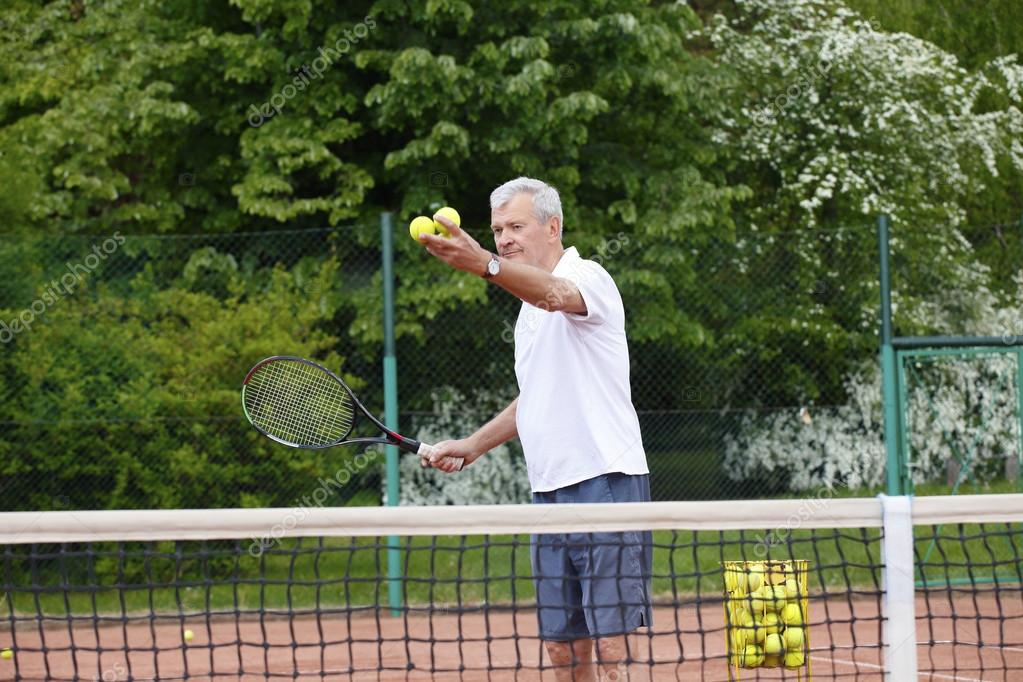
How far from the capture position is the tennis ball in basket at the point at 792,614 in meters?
4.27

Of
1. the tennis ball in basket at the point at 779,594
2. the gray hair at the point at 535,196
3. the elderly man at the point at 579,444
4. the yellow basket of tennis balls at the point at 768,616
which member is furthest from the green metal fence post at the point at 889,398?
the gray hair at the point at 535,196

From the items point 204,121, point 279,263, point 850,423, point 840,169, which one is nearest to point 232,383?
point 279,263

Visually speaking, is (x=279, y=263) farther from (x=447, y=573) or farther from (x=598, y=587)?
(x=598, y=587)

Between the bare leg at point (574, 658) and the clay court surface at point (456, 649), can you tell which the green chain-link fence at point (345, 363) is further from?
the bare leg at point (574, 658)

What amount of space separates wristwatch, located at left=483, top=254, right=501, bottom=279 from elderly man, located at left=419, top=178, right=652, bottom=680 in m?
0.36

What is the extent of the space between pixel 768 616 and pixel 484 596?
6.48ft

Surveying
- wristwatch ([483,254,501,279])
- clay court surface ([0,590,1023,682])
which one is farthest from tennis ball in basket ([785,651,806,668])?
wristwatch ([483,254,501,279])

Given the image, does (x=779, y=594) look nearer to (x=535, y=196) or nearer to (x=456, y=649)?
(x=535, y=196)

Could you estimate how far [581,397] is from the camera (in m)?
3.55

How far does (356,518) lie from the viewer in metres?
3.29

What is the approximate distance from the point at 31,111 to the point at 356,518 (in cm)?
1142

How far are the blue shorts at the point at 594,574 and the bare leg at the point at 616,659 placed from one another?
44 millimetres

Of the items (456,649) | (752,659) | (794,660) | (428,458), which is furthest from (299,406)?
(456,649)

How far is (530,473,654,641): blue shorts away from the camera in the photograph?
3471 millimetres
